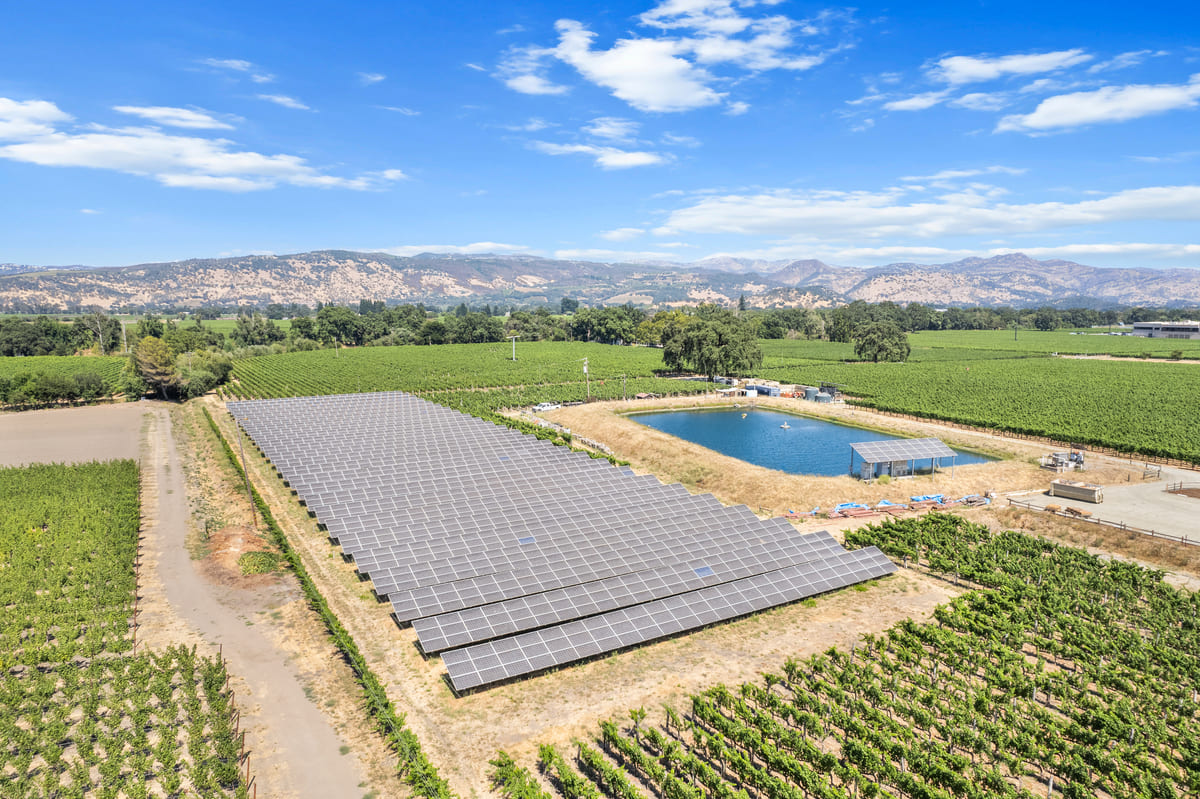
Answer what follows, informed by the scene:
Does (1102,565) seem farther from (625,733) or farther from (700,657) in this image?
(625,733)

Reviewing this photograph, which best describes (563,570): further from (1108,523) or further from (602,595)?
(1108,523)

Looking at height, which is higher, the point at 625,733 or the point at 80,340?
the point at 80,340

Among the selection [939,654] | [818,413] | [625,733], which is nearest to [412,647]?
[625,733]

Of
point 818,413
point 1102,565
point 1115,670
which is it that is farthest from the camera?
point 818,413

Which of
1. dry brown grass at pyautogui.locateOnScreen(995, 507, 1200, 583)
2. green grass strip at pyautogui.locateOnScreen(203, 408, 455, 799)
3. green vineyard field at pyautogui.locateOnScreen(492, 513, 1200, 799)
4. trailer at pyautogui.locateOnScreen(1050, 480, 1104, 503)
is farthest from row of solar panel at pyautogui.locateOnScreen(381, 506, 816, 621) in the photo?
trailer at pyautogui.locateOnScreen(1050, 480, 1104, 503)

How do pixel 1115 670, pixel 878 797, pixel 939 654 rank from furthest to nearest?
1. pixel 939 654
2. pixel 1115 670
3. pixel 878 797

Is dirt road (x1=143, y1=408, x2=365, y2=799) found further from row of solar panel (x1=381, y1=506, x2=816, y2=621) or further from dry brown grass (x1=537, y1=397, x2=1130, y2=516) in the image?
dry brown grass (x1=537, y1=397, x2=1130, y2=516)
